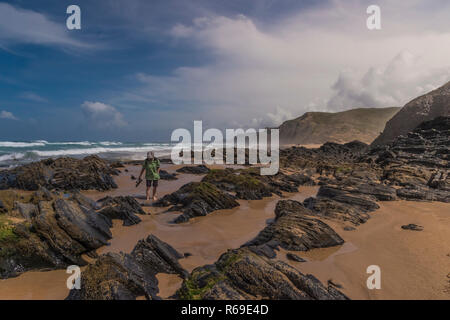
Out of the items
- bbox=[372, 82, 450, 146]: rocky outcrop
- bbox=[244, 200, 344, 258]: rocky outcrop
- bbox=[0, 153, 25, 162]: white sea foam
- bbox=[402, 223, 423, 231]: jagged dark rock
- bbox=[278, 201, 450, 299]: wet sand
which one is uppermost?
bbox=[372, 82, 450, 146]: rocky outcrop

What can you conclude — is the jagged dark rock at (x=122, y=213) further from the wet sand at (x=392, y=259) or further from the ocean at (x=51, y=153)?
the ocean at (x=51, y=153)

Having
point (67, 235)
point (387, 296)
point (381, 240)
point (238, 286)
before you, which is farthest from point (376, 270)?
point (67, 235)

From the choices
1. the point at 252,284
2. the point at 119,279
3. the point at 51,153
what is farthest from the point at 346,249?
the point at 51,153

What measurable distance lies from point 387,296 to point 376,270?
37.0 inches

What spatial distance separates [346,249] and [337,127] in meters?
106

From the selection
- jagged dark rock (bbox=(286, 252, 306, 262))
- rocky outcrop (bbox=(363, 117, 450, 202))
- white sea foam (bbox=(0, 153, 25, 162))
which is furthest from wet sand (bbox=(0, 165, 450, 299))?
white sea foam (bbox=(0, 153, 25, 162))

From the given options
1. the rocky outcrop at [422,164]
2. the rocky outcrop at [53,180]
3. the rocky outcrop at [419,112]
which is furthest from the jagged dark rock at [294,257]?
the rocky outcrop at [419,112]

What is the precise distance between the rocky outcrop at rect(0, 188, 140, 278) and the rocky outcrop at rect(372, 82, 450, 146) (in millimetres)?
47152

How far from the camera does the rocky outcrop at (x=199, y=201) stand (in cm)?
962

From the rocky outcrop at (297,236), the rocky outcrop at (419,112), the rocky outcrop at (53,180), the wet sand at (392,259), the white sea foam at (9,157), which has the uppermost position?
the rocky outcrop at (419,112)

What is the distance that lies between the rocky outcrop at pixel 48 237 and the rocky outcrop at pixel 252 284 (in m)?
3.12

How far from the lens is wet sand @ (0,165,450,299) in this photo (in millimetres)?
4527

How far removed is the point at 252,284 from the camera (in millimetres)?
3869

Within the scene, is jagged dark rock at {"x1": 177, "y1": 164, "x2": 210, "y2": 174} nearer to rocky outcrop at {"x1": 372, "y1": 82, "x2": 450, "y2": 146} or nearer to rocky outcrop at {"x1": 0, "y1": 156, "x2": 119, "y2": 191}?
rocky outcrop at {"x1": 0, "y1": 156, "x2": 119, "y2": 191}
